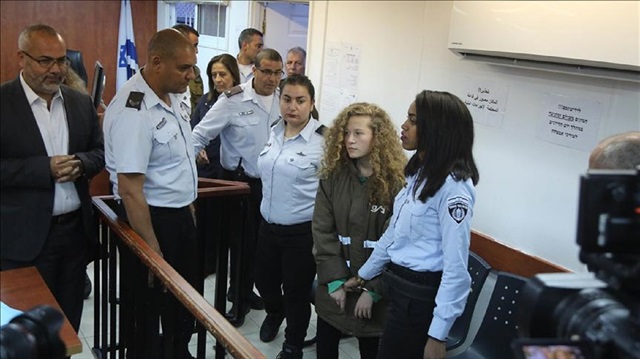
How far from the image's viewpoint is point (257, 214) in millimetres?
3320

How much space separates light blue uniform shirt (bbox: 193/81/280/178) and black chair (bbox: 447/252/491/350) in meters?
1.48

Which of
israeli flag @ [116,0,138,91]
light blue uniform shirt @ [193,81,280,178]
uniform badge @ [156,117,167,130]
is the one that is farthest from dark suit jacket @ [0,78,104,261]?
israeli flag @ [116,0,138,91]

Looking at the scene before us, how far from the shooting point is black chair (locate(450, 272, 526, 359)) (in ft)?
7.09

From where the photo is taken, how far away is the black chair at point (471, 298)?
2.27 meters

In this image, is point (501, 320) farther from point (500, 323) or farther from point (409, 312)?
point (409, 312)

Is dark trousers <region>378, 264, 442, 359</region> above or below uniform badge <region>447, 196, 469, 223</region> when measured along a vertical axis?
below

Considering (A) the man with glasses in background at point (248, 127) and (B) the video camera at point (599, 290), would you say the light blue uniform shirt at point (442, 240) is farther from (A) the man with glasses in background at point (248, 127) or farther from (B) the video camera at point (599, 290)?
(A) the man with glasses in background at point (248, 127)

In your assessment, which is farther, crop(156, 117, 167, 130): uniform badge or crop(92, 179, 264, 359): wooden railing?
crop(156, 117, 167, 130): uniform badge

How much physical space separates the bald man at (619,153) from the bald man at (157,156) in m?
1.54

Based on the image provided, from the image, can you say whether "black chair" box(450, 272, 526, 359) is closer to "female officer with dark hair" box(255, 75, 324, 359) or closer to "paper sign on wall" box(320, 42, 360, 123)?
"female officer with dark hair" box(255, 75, 324, 359)

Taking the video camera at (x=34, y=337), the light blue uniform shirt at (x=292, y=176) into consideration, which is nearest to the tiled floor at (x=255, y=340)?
the light blue uniform shirt at (x=292, y=176)

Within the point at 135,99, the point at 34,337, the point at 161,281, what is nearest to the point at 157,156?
the point at 135,99

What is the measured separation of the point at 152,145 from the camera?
221cm

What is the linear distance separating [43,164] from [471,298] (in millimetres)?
1756
